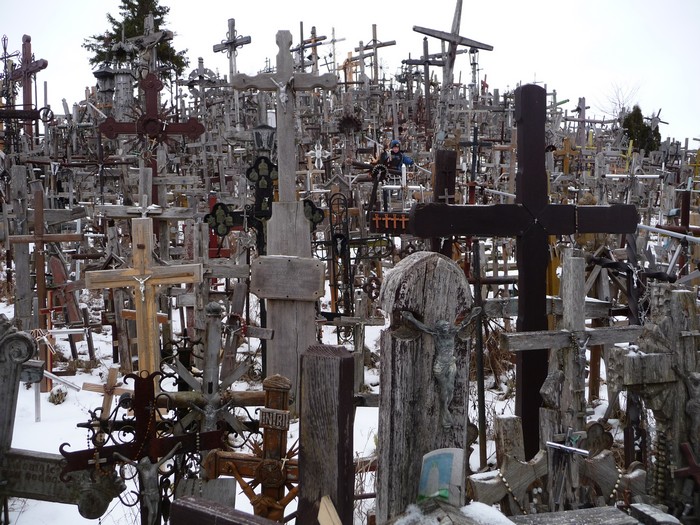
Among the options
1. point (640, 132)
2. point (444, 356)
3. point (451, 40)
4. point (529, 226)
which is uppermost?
point (640, 132)

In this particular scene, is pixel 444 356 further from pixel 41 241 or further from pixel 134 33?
pixel 134 33

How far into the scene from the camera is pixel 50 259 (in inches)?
356

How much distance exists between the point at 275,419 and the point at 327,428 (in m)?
1.20

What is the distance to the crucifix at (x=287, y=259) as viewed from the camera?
640cm

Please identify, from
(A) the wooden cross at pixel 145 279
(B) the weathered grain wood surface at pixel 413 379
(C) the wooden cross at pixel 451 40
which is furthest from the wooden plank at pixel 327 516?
(C) the wooden cross at pixel 451 40

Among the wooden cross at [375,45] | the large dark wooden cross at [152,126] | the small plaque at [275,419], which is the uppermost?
→ the wooden cross at [375,45]

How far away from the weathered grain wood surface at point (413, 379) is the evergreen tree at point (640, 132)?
30587 mm

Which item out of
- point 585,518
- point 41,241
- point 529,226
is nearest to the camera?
point 585,518

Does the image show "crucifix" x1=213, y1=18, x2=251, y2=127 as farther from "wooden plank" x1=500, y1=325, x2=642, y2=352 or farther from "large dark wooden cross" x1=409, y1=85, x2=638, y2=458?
"wooden plank" x1=500, y1=325, x2=642, y2=352

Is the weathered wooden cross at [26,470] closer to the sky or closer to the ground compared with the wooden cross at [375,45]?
closer to the ground

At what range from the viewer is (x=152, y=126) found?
9453 mm

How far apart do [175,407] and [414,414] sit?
2344 mm

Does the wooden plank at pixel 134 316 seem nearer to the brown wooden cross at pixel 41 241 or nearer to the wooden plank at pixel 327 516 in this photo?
the brown wooden cross at pixel 41 241

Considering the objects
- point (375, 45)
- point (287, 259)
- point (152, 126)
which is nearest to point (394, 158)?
point (152, 126)
